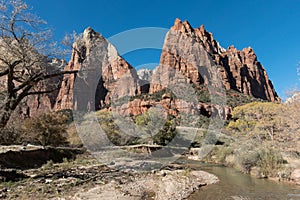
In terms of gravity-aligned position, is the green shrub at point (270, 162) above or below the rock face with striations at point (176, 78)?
below

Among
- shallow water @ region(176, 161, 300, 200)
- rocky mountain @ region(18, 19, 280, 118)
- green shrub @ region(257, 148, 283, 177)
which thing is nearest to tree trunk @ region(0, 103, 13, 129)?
rocky mountain @ region(18, 19, 280, 118)

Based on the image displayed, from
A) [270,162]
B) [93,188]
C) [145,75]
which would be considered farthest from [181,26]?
[93,188]

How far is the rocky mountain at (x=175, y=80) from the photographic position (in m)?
61.8

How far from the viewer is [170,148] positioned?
36656 millimetres

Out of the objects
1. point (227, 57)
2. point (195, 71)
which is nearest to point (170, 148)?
point (195, 71)

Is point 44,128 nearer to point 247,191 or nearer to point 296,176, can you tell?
point 247,191

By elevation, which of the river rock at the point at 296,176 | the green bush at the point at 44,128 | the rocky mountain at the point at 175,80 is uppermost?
the rocky mountain at the point at 175,80

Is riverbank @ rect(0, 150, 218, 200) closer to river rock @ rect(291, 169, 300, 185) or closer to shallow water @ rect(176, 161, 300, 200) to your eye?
shallow water @ rect(176, 161, 300, 200)

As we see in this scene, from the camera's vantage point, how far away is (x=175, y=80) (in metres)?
82.1

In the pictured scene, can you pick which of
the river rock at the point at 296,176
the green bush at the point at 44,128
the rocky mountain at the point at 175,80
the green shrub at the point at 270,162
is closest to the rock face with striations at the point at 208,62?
the rocky mountain at the point at 175,80

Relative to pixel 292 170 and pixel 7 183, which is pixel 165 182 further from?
pixel 292 170

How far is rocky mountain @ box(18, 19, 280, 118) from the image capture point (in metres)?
61.8

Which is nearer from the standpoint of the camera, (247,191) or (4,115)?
(4,115)

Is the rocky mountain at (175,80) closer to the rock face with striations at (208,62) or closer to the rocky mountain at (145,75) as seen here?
the rock face with striations at (208,62)
